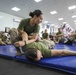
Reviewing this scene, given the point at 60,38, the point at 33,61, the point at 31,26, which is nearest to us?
the point at 33,61

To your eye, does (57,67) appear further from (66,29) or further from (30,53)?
(66,29)


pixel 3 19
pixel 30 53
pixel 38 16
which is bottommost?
pixel 30 53

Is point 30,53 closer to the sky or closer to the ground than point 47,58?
closer to the sky

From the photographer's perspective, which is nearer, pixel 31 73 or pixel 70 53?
pixel 31 73

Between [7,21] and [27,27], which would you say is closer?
[27,27]

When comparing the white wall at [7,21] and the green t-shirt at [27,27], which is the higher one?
the white wall at [7,21]

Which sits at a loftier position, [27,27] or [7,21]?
[7,21]

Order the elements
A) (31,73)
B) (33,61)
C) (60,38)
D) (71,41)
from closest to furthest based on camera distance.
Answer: (31,73), (33,61), (71,41), (60,38)

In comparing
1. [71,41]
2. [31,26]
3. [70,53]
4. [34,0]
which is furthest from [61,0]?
[70,53]

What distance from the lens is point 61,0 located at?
6059mm

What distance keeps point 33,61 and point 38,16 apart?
861 millimetres

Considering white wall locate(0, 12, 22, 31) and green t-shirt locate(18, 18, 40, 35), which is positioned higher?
white wall locate(0, 12, 22, 31)

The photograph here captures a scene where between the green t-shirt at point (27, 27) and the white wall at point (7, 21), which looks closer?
the green t-shirt at point (27, 27)

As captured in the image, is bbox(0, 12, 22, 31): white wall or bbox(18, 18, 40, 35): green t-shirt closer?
bbox(18, 18, 40, 35): green t-shirt
